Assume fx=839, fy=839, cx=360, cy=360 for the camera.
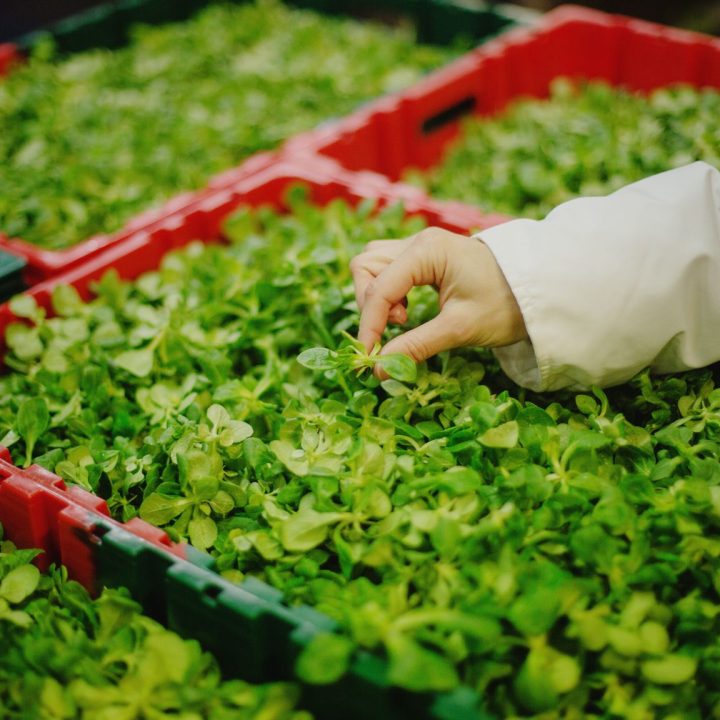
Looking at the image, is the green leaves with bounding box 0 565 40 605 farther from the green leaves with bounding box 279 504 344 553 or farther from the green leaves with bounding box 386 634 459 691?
the green leaves with bounding box 386 634 459 691

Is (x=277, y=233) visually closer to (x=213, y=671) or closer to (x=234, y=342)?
(x=234, y=342)

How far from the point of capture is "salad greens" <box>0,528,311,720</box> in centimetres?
86

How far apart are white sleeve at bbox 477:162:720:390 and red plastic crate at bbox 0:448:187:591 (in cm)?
56

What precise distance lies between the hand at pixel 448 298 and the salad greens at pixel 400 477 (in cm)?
6

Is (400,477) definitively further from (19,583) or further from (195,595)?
(19,583)

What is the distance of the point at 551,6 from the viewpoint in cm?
402

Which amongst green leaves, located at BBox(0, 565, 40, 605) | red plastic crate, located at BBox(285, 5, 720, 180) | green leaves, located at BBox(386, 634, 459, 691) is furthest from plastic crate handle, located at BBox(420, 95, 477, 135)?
green leaves, located at BBox(386, 634, 459, 691)

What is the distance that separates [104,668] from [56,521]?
230mm

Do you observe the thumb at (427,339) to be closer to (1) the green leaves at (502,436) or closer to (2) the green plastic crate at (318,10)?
(1) the green leaves at (502,436)

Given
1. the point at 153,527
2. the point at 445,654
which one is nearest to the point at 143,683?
the point at 153,527

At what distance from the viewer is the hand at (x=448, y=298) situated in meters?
1.14

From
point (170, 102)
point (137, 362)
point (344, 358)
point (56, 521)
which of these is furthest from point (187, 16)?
point (56, 521)

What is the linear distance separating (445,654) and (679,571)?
0.29m

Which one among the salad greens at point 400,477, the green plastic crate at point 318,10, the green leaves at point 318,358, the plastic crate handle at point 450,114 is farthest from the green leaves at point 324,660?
the green plastic crate at point 318,10
